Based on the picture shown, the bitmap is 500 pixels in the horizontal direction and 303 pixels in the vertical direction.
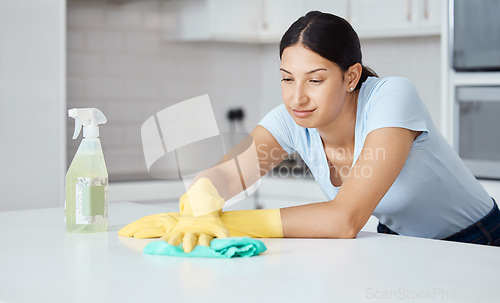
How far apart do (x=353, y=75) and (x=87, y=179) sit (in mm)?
672

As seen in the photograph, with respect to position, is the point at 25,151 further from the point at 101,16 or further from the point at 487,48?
the point at 487,48

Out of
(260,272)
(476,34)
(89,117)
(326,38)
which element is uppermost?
(476,34)

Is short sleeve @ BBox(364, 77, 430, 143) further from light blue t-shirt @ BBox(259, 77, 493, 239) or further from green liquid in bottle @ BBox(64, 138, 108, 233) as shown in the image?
green liquid in bottle @ BBox(64, 138, 108, 233)

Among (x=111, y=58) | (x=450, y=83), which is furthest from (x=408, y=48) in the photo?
(x=111, y=58)

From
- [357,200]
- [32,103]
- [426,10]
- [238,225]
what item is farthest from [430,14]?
[238,225]

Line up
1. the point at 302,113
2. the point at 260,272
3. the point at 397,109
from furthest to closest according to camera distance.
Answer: the point at 302,113 < the point at 397,109 < the point at 260,272

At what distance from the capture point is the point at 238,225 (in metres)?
1.31

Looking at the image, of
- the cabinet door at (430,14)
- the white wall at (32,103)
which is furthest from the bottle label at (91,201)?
the cabinet door at (430,14)

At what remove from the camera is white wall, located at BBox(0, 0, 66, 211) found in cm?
258

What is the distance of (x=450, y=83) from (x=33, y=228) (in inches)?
76.1

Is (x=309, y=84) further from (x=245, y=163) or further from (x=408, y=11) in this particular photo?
(x=408, y=11)

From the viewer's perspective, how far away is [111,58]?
10.9 ft

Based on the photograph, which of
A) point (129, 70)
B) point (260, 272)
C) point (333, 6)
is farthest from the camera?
point (129, 70)

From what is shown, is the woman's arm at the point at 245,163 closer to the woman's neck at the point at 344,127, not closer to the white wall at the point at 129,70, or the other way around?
the woman's neck at the point at 344,127
